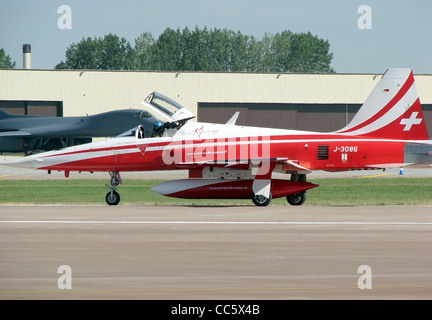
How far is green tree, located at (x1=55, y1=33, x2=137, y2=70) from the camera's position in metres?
113

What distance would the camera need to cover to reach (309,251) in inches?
501

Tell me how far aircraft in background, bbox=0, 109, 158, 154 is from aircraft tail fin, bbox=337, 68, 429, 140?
70.5ft

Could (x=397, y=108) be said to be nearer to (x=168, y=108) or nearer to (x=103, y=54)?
(x=168, y=108)

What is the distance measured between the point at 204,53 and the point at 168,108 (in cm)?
9858

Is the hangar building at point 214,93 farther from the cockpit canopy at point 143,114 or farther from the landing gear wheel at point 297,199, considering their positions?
the landing gear wheel at point 297,199

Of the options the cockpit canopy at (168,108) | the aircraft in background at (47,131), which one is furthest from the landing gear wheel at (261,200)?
the aircraft in background at (47,131)

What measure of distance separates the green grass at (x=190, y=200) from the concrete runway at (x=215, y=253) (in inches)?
177

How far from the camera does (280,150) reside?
2100 cm

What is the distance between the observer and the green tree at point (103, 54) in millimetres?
112625

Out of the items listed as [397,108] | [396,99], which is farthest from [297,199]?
[396,99]

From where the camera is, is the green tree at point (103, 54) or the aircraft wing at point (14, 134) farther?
the green tree at point (103, 54)

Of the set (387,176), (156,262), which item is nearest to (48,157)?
(156,262)

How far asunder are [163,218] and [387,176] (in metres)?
21.8
